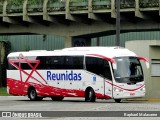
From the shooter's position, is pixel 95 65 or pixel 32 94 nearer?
pixel 95 65

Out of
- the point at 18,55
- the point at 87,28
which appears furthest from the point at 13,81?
the point at 87,28

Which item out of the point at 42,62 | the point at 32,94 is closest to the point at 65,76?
the point at 42,62

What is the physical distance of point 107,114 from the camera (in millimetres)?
24562

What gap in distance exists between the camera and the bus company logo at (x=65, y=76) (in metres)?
37.3

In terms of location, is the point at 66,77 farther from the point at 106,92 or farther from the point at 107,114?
the point at 107,114

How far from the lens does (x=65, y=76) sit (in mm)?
38156

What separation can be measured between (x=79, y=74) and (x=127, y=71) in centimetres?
302

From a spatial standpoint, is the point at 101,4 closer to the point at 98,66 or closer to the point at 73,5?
the point at 73,5

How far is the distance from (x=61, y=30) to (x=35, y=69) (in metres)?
18.1

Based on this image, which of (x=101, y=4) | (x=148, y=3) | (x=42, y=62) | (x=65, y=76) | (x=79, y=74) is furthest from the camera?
(x=101, y=4)

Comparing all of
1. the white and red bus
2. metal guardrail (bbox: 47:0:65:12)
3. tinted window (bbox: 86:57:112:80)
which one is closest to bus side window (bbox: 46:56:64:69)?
the white and red bus

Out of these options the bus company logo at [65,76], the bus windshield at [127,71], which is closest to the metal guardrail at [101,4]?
the bus company logo at [65,76]

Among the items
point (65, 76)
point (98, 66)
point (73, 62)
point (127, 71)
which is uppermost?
point (73, 62)

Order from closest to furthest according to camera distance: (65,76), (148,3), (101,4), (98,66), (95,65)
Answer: (98,66)
(95,65)
(65,76)
(148,3)
(101,4)
